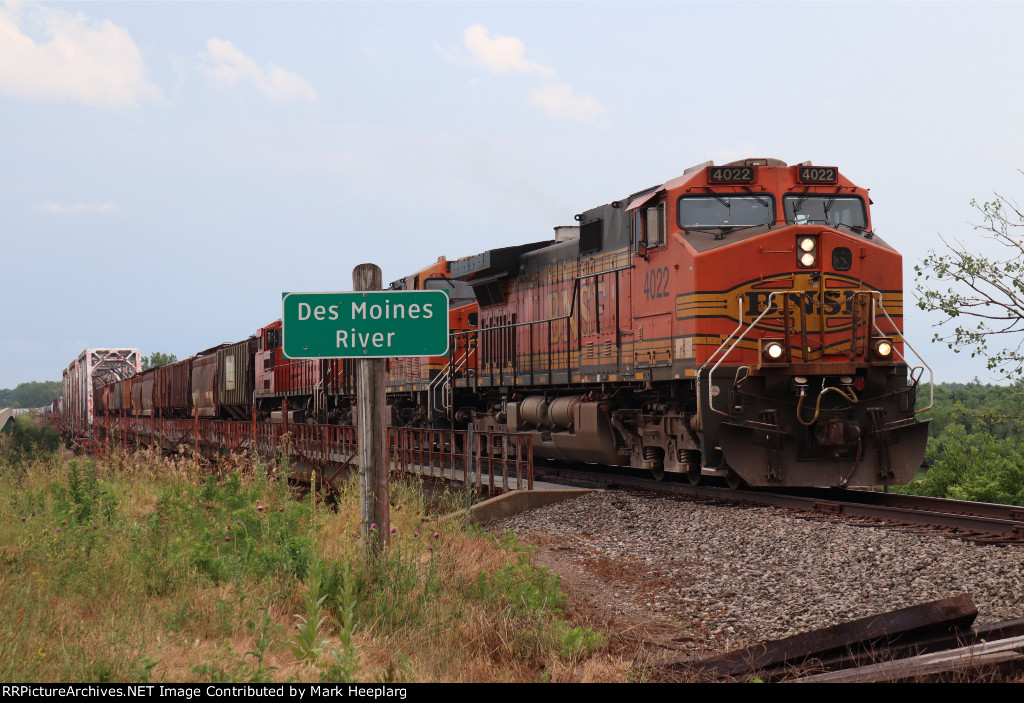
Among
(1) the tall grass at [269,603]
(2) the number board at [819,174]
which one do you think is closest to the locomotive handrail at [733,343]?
(2) the number board at [819,174]

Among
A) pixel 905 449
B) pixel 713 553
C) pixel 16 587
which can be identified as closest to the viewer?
pixel 16 587

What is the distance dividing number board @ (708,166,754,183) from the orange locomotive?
0.6 inches

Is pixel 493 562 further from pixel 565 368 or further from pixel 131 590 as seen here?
pixel 565 368

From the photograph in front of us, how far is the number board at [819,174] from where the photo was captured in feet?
40.5

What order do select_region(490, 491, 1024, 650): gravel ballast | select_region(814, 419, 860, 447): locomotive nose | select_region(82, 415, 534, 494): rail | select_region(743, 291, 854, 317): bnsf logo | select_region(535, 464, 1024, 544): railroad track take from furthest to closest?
select_region(82, 415, 534, 494): rail → select_region(743, 291, 854, 317): bnsf logo → select_region(814, 419, 860, 447): locomotive nose → select_region(535, 464, 1024, 544): railroad track → select_region(490, 491, 1024, 650): gravel ballast

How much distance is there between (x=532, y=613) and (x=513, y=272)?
36.9 ft

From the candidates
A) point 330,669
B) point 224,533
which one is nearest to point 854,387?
point 224,533

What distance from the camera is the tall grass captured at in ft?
16.7

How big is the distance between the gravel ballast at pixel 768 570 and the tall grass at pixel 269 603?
93 centimetres

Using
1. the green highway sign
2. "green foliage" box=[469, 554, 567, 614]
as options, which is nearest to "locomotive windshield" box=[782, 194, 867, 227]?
"green foliage" box=[469, 554, 567, 614]

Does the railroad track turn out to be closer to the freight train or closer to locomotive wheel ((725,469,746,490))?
locomotive wheel ((725,469,746,490))

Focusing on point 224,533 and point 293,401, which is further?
point 293,401

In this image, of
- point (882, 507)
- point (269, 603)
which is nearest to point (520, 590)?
point (269, 603)

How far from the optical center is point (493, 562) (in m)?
8.20
